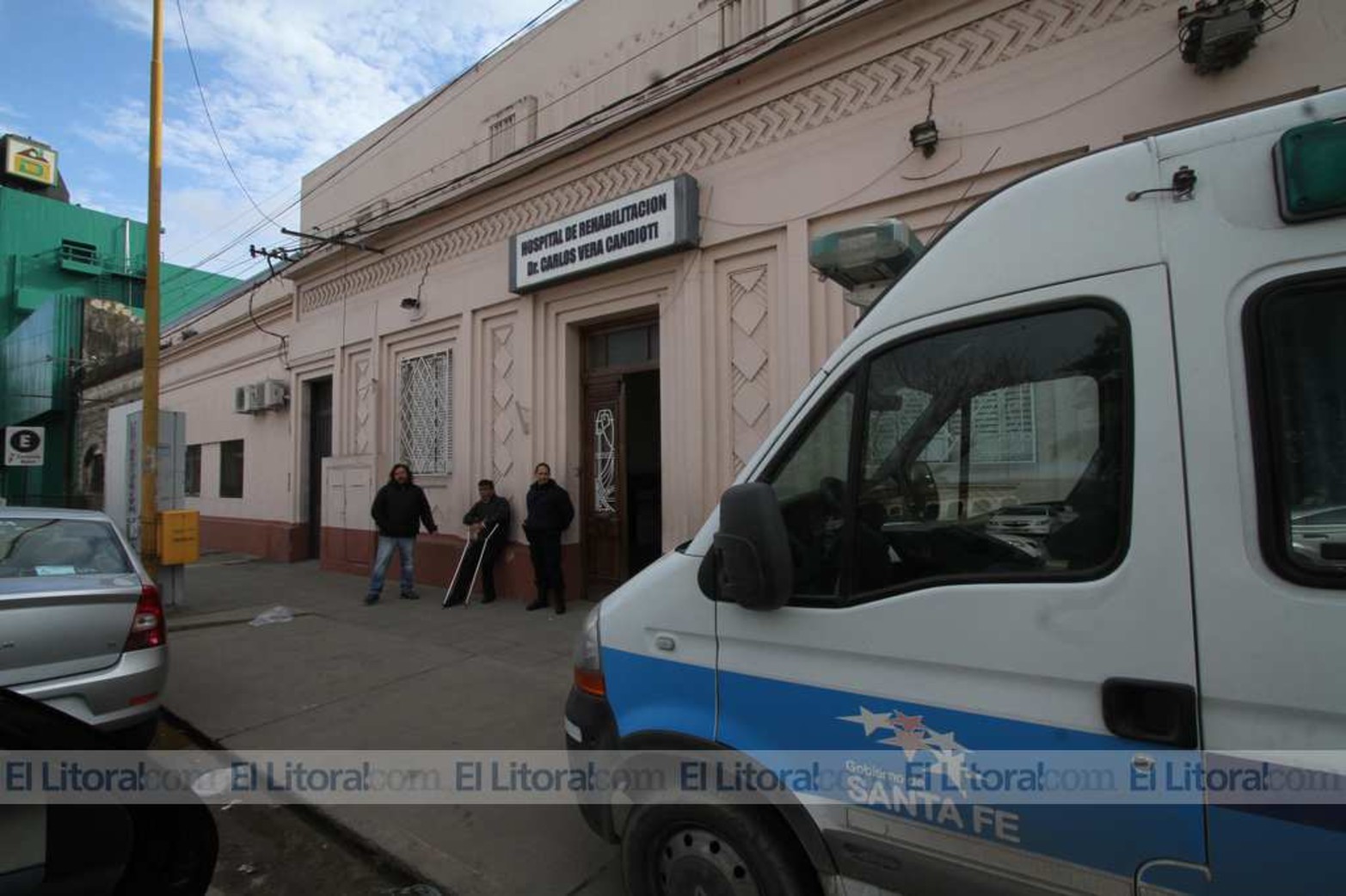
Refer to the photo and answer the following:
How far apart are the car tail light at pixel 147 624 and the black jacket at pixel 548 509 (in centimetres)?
382

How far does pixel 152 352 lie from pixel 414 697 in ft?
19.5

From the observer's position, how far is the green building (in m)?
25.3

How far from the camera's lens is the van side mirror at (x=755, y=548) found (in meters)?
1.91

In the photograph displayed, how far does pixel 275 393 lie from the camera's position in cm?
1291

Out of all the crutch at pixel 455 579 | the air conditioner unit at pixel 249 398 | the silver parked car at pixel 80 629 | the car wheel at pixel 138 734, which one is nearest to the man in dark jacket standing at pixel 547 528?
the crutch at pixel 455 579

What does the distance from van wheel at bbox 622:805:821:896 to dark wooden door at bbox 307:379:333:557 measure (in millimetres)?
11957

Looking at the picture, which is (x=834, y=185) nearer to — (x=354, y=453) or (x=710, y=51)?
(x=710, y=51)

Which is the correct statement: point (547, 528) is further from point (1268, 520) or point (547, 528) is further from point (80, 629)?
point (1268, 520)

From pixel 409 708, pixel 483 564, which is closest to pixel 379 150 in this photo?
pixel 483 564

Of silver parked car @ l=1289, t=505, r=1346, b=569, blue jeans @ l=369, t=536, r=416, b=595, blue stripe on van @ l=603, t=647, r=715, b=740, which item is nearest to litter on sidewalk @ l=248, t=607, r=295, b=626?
blue jeans @ l=369, t=536, r=416, b=595

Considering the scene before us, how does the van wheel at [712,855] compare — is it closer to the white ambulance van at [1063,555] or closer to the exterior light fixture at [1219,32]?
the white ambulance van at [1063,555]

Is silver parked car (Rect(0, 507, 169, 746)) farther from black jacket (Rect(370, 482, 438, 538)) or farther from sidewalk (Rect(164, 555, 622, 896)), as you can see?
black jacket (Rect(370, 482, 438, 538))

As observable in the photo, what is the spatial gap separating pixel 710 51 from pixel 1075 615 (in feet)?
23.5

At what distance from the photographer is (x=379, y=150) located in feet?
37.1
